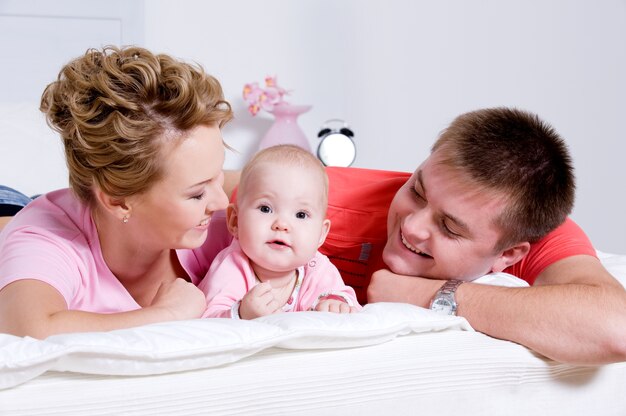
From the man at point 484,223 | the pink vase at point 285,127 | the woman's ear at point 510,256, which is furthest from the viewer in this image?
the pink vase at point 285,127

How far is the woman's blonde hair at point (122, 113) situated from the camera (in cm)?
151

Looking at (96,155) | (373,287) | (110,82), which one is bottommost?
(373,287)

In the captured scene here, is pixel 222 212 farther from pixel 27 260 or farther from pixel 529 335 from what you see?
pixel 529 335

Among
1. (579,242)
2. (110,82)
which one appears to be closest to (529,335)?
(579,242)

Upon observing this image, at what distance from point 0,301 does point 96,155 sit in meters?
0.33

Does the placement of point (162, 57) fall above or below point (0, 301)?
above

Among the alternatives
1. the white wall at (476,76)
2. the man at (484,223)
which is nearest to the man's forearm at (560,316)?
the man at (484,223)

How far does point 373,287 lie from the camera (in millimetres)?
1816

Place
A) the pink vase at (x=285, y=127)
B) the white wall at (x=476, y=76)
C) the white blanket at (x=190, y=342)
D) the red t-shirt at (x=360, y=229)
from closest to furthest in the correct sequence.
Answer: the white blanket at (x=190, y=342) < the red t-shirt at (x=360, y=229) < the pink vase at (x=285, y=127) < the white wall at (x=476, y=76)

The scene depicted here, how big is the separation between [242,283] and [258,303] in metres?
0.19

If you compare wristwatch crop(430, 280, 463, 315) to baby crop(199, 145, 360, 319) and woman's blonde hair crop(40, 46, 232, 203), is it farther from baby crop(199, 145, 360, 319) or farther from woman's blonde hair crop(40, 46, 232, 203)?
woman's blonde hair crop(40, 46, 232, 203)

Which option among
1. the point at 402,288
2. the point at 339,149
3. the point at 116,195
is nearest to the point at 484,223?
the point at 402,288

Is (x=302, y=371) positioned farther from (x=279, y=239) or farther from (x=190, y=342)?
(x=279, y=239)

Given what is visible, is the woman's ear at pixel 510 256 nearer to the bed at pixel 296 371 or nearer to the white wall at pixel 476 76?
the bed at pixel 296 371
